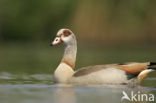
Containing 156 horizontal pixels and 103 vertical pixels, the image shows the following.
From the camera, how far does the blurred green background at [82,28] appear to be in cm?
2500

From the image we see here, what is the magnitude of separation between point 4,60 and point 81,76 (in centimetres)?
906

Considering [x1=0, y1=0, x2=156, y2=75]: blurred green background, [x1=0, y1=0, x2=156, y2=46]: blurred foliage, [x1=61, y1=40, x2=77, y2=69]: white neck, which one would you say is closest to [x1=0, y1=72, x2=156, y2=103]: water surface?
[x1=61, y1=40, x2=77, y2=69]: white neck

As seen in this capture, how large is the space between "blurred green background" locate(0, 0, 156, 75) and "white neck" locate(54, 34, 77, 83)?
6591 mm

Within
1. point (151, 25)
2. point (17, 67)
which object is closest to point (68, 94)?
point (17, 67)

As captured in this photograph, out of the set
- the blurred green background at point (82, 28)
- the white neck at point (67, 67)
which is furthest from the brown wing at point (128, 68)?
the blurred green background at point (82, 28)

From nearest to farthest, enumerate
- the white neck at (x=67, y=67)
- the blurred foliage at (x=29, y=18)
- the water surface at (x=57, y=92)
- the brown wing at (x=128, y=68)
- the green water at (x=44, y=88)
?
the water surface at (x=57, y=92) → the green water at (x=44, y=88) → the brown wing at (x=128, y=68) → the white neck at (x=67, y=67) → the blurred foliage at (x=29, y=18)

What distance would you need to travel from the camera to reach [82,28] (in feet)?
102

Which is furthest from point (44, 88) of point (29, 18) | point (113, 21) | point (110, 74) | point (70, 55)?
point (29, 18)

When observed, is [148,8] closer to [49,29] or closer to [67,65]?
[49,29]

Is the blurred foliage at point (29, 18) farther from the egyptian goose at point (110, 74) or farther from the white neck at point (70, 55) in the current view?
the egyptian goose at point (110, 74)

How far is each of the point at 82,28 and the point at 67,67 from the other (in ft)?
55.7

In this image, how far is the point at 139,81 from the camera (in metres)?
13.8

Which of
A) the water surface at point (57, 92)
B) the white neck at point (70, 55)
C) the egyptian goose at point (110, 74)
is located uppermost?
the white neck at point (70, 55)

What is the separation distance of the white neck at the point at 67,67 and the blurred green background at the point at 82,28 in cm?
659
